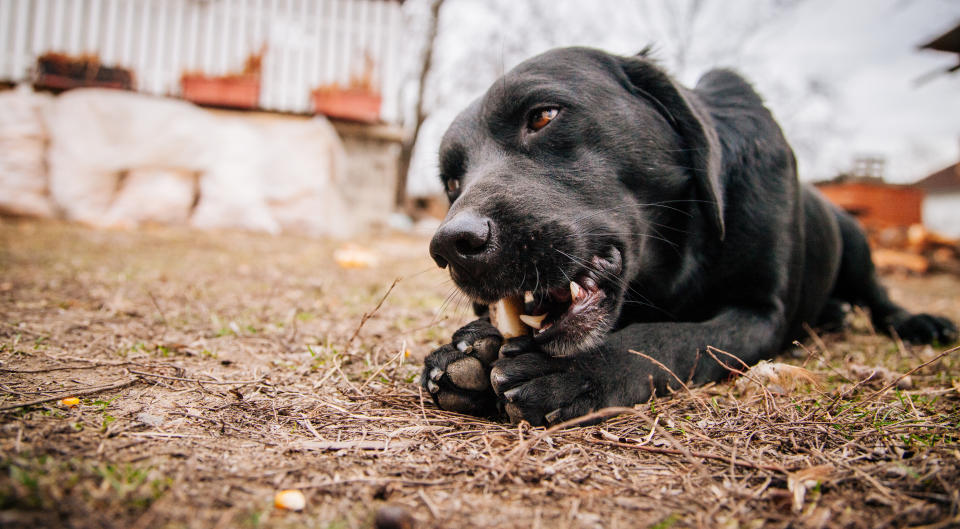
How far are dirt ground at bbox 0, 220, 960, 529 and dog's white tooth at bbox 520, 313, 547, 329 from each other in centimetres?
33

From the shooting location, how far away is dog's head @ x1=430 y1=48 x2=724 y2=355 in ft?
5.21

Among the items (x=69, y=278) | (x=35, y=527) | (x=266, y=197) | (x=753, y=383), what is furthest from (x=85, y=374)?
(x=266, y=197)

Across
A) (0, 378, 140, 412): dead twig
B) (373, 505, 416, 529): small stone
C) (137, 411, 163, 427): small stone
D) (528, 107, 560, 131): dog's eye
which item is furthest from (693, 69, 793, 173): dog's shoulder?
(0, 378, 140, 412): dead twig

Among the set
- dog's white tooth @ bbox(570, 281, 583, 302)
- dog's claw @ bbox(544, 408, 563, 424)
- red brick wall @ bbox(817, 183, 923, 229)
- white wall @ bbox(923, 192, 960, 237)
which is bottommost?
white wall @ bbox(923, 192, 960, 237)

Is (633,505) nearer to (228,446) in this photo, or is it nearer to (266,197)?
(228,446)

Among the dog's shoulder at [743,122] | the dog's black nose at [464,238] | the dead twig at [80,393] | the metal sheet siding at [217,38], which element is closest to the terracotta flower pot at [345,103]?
the metal sheet siding at [217,38]

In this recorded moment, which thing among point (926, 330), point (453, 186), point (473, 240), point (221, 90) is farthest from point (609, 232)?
point (221, 90)

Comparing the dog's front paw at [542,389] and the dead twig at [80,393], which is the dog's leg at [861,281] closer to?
the dog's front paw at [542,389]

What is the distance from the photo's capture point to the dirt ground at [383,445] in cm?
100

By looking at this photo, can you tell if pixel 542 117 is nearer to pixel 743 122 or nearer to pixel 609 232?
pixel 609 232

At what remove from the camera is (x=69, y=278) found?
141 inches

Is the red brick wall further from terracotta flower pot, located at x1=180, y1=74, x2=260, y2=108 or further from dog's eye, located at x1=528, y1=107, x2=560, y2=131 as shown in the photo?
dog's eye, located at x1=528, y1=107, x2=560, y2=131

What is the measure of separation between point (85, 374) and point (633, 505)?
1.64 metres

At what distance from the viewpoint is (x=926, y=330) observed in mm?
3219
